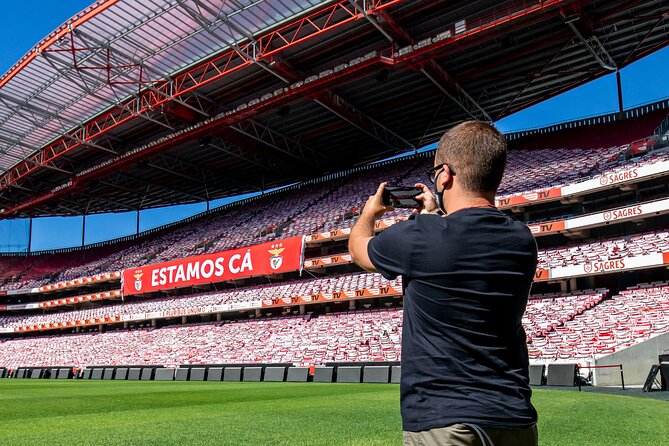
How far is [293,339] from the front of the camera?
36625 mm

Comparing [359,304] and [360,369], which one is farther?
[359,304]

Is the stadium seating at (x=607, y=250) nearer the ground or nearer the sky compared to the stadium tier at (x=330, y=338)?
nearer the sky

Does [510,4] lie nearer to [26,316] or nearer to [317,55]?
[317,55]

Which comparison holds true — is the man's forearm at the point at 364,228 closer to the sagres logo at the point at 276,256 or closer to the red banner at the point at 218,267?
the red banner at the point at 218,267

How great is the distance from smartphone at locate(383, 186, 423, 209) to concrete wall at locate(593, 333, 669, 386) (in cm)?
2199

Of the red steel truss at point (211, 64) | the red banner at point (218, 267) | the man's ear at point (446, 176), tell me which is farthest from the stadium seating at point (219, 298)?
the man's ear at point (446, 176)

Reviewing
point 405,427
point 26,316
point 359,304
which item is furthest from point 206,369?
point 26,316

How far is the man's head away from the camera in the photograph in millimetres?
2514

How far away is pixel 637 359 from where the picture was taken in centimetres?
2223

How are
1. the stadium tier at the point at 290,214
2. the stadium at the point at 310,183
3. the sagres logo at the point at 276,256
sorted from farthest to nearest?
the sagres logo at the point at 276,256 → the stadium tier at the point at 290,214 → the stadium at the point at 310,183

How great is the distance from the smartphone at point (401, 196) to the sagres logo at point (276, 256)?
39.6 metres

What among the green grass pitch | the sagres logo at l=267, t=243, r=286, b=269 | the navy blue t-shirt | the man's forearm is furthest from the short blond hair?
the sagres logo at l=267, t=243, r=286, b=269

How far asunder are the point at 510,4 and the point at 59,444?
27.2 meters

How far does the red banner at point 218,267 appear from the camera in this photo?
139 feet
